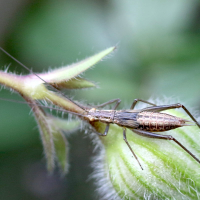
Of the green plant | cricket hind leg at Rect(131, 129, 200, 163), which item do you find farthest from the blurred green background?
the green plant

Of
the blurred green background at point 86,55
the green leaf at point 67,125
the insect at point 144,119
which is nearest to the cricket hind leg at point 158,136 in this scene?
the insect at point 144,119

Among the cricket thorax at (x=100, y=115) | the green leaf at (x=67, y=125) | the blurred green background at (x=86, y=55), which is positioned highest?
the blurred green background at (x=86, y=55)

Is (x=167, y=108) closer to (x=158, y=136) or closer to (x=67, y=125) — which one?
Result: (x=158, y=136)

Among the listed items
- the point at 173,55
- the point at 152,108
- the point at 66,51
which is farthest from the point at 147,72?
the point at 152,108

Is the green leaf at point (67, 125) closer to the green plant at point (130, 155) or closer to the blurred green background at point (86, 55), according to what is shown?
the green plant at point (130, 155)

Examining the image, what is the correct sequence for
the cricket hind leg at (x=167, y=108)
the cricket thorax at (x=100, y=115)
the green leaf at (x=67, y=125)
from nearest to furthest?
1. the cricket hind leg at (x=167, y=108)
2. the cricket thorax at (x=100, y=115)
3. the green leaf at (x=67, y=125)

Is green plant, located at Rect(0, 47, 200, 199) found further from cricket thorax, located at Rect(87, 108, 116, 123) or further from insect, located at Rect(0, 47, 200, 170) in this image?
cricket thorax, located at Rect(87, 108, 116, 123)
